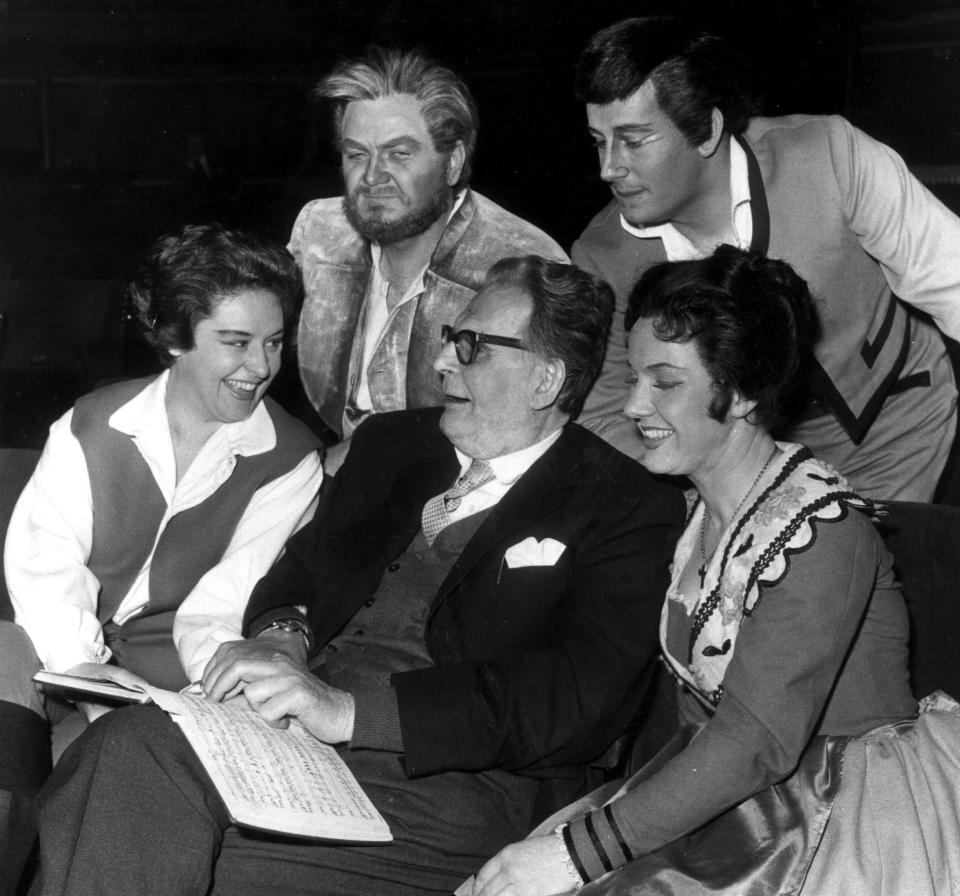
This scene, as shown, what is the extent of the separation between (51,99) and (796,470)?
7.95 ft

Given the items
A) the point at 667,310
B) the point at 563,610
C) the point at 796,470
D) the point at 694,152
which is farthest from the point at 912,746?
the point at 694,152

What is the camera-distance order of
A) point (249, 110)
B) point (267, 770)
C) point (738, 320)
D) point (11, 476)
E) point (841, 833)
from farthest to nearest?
point (249, 110) → point (11, 476) → point (738, 320) → point (267, 770) → point (841, 833)

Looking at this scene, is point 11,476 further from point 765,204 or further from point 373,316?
point 765,204

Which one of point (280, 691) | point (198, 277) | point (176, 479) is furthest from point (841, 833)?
point (198, 277)

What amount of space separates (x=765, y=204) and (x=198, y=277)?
1212 millimetres

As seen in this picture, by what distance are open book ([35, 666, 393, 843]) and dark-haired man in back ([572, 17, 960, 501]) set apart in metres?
0.89

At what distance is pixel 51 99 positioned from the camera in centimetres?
334

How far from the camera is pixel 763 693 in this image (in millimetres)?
1716

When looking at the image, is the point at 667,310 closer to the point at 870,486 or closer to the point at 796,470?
the point at 796,470

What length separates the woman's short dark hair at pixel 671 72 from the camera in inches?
98.7

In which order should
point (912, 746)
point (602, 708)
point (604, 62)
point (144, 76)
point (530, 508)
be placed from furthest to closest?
point (144, 76) < point (604, 62) < point (530, 508) < point (602, 708) < point (912, 746)

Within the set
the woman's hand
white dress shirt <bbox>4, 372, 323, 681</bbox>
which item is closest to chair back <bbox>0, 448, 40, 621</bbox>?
white dress shirt <bbox>4, 372, 323, 681</bbox>

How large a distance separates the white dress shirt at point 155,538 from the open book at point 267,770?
396 mm

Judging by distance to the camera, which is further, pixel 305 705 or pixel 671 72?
pixel 671 72
